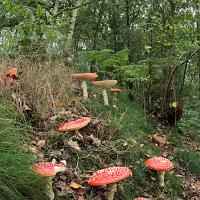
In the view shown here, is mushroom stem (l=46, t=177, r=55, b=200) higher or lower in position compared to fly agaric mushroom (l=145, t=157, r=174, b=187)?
higher

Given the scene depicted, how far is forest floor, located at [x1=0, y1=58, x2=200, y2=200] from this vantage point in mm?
5215

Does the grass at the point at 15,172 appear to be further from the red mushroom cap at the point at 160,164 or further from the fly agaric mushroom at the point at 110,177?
the red mushroom cap at the point at 160,164

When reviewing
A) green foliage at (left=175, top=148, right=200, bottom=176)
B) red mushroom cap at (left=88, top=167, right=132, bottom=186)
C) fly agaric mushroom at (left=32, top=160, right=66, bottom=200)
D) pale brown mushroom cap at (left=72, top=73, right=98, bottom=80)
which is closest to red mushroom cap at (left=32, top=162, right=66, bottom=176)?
fly agaric mushroom at (left=32, top=160, right=66, bottom=200)

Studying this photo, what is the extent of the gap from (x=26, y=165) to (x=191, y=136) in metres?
5.35

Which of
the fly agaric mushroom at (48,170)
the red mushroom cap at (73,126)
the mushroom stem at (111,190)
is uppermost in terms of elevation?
the red mushroom cap at (73,126)

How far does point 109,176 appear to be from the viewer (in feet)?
15.6

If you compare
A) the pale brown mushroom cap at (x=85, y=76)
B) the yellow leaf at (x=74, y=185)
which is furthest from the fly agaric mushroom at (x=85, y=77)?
the yellow leaf at (x=74, y=185)

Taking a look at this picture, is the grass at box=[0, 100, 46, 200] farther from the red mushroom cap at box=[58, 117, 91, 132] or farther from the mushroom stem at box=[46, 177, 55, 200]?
the red mushroom cap at box=[58, 117, 91, 132]

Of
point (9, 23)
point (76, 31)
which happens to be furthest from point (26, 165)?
point (76, 31)

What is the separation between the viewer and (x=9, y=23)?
44.2 feet

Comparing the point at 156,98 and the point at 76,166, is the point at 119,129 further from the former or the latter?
the point at 156,98

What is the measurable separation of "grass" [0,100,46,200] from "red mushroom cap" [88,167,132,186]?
607mm

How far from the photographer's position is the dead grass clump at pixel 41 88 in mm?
6238

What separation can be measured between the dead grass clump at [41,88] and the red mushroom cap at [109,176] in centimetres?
164
